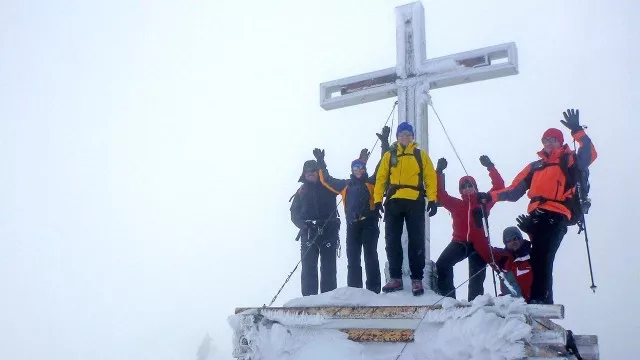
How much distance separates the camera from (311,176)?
6.98 metres

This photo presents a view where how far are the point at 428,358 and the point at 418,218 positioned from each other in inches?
72.4

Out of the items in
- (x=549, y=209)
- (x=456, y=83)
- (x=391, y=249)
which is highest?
(x=456, y=83)

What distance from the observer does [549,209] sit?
17.3ft

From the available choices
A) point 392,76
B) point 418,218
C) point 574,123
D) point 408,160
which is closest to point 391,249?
point 418,218

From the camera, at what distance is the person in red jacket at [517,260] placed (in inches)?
232

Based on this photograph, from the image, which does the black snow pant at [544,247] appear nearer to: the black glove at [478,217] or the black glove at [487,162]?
the black glove at [478,217]

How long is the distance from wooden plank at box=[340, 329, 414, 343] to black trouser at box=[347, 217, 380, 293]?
2.06 meters

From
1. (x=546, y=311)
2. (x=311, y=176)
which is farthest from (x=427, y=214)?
(x=546, y=311)

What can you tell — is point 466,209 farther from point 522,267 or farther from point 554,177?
point 554,177

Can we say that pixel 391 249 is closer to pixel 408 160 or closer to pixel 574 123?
pixel 408 160

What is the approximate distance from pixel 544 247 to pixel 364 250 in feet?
6.19

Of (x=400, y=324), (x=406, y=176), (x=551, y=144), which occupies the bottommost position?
(x=400, y=324)

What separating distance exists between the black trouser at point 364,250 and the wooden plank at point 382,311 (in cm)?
193

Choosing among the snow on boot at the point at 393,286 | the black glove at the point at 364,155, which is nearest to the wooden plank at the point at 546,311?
the snow on boot at the point at 393,286
